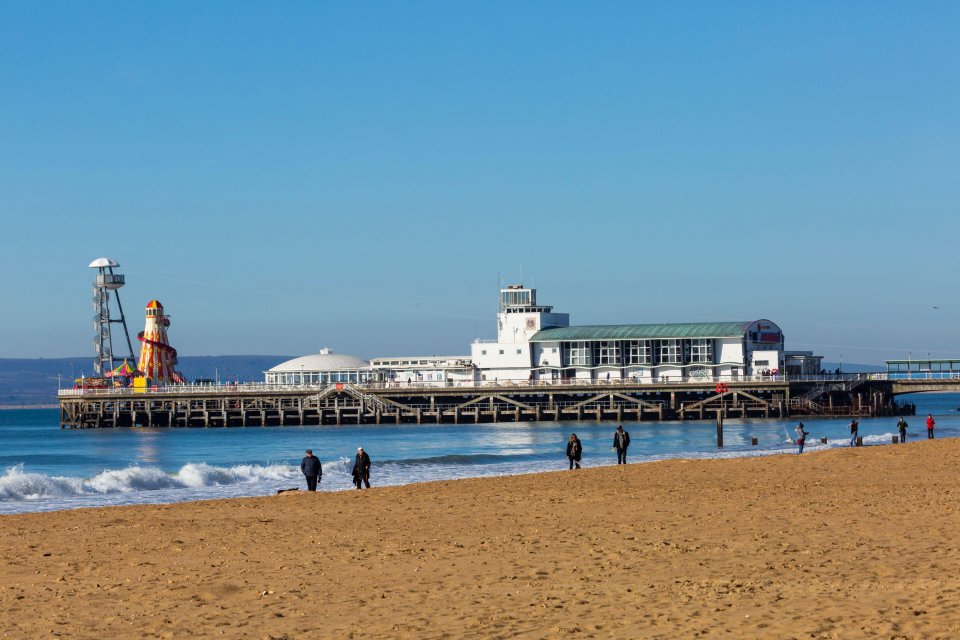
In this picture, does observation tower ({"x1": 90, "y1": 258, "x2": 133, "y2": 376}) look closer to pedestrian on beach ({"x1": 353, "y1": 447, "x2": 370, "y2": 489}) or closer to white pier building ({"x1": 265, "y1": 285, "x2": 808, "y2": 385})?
white pier building ({"x1": 265, "y1": 285, "x2": 808, "y2": 385})

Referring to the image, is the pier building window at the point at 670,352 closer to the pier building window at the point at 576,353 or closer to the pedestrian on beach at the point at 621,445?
the pier building window at the point at 576,353

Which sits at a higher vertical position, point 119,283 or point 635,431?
point 119,283

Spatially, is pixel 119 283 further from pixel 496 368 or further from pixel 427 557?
pixel 427 557

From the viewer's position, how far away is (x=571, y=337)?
85.9 m

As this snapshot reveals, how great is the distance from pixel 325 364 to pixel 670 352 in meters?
27.9

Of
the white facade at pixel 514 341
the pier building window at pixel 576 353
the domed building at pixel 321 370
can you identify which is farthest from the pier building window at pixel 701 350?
the domed building at pixel 321 370

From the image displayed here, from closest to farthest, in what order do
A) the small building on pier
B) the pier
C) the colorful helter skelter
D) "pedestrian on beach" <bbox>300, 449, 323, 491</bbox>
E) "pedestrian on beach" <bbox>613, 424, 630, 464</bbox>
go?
1. "pedestrian on beach" <bbox>300, 449, 323, 491</bbox>
2. "pedestrian on beach" <bbox>613, 424, 630, 464</bbox>
3. the pier
4. the small building on pier
5. the colorful helter skelter

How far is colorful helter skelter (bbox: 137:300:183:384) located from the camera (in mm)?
95438

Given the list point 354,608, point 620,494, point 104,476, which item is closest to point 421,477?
point 104,476

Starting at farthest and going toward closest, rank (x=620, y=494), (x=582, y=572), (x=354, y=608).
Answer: (x=620, y=494), (x=582, y=572), (x=354, y=608)

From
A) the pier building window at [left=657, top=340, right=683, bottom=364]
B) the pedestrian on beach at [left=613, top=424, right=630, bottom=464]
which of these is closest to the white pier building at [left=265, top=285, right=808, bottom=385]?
the pier building window at [left=657, top=340, right=683, bottom=364]

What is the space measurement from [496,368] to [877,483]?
2530 inches

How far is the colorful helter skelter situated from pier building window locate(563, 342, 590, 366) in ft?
94.9

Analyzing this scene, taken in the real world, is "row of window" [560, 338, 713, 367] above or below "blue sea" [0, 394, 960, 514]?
above
